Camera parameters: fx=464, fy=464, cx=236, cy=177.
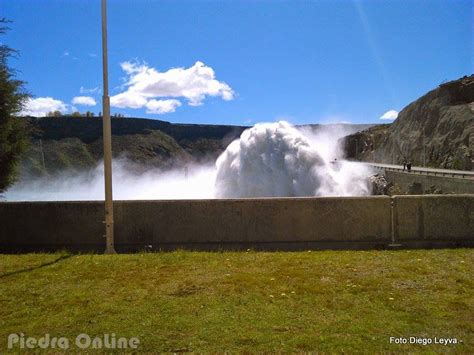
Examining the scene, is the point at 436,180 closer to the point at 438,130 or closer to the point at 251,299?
the point at 438,130

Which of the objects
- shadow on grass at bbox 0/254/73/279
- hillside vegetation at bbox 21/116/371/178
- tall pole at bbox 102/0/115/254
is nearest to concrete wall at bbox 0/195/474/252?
tall pole at bbox 102/0/115/254

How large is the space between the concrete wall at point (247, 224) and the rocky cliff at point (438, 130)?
33.4 metres

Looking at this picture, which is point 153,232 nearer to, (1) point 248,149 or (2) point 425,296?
(2) point 425,296

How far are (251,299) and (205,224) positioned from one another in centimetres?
321

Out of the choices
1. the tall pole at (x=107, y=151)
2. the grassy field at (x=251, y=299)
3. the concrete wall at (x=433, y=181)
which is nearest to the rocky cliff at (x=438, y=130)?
the concrete wall at (x=433, y=181)

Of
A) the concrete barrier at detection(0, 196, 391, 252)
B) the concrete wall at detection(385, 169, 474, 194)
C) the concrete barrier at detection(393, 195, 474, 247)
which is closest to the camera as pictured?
the concrete barrier at detection(393, 195, 474, 247)

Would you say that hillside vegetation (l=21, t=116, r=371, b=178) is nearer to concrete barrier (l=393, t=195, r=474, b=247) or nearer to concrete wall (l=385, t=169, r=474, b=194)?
concrete wall (l=385, t=169, r=474, b=194)

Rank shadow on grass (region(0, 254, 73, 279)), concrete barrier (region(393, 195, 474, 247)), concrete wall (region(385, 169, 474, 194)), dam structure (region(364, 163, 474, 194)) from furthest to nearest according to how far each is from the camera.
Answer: dam structure (region(364, 163, 474, 194)) → concrete wall (region(385, 169, 474, 194)) → concrete barrier (region(393, 195, 474, 247)) → shadow on grass (region(0, 254, 73, 279))

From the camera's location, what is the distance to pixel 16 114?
856 cm

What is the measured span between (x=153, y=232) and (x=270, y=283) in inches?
126

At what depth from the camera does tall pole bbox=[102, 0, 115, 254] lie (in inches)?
315

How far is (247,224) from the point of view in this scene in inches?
318

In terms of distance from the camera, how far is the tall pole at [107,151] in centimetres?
800

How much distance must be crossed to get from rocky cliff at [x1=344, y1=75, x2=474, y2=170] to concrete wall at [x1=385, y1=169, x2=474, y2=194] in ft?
18.1
